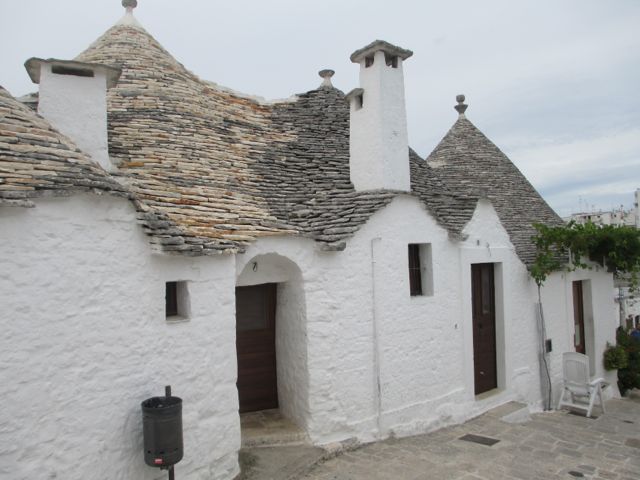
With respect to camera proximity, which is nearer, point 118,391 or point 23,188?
point 23,188

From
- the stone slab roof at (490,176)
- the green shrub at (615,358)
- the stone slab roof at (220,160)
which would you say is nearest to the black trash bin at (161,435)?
the stone slab roof at (220,160)

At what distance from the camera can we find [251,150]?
876 cm

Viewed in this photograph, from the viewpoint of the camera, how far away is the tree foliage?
1044 centimetres

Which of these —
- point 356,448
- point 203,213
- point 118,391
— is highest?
point 203,213

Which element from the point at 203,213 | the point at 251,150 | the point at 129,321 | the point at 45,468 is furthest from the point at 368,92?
the point at 45,468

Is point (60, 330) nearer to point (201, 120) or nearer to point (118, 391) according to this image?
point (118, 391)

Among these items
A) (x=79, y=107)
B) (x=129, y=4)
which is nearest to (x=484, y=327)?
(x=79, y=107)

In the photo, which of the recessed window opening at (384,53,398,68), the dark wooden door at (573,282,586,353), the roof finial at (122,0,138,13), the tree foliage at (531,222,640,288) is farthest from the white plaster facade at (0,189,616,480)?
the roof finial at (122,0,138,13)

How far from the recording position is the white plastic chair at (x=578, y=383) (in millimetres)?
9953

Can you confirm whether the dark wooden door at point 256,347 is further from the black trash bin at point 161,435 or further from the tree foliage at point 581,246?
the tree foliage at point 581,246

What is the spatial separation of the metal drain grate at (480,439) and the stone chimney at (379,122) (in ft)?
13.9

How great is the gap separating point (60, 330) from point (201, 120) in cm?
506

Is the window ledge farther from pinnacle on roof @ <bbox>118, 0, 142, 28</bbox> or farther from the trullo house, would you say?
pinnacle on roof @ <bbox>118, 0, 142, 28</bbox>

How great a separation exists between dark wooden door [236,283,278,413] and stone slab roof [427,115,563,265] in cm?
669
